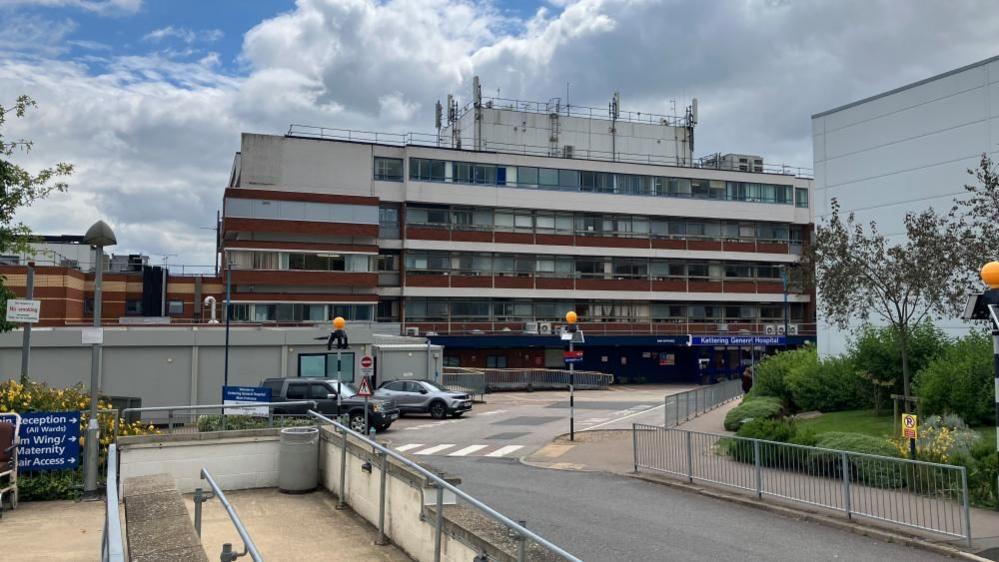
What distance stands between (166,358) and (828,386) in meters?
22.7

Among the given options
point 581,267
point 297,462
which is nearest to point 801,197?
point 581,267

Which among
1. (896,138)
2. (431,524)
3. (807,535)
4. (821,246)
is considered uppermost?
(896,138)

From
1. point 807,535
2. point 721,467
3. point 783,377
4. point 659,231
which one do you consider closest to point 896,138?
point 783,377

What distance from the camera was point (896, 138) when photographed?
104 ft

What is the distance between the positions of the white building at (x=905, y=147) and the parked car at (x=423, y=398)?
1547cm

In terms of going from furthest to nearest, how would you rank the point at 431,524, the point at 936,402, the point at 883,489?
the point at 936,402 → the point at 883,489 → the point at 431,524

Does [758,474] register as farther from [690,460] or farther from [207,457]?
[207,457]

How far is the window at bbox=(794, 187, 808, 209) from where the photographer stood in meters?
70.7

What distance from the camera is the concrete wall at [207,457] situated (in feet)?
42.6

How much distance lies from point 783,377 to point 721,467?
14.1 metres

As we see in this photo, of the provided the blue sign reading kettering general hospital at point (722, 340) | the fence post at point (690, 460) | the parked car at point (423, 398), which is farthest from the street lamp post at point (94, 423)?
the blue sign reading kettering general hospital at point (722, 340)

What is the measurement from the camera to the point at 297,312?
54719 millimetres

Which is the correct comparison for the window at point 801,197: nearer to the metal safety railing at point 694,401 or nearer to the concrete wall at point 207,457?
the metal safety railing at point 694,401

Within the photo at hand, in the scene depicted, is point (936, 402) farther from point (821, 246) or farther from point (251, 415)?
point (251, 415)
